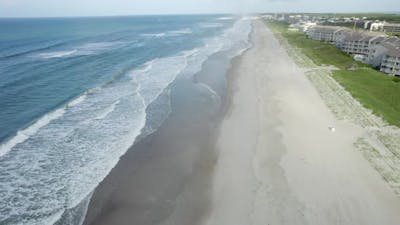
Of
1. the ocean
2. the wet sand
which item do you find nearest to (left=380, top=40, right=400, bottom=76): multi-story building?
the wet sand

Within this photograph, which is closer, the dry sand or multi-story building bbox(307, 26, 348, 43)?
the dry sand

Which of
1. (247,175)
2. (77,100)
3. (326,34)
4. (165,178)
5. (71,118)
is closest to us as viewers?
(165,178)

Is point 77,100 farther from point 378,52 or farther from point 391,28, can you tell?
point 391,28

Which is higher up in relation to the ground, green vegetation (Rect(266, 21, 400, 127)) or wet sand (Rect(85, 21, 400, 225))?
wet sand (Rect(85, 21, 400, 225))

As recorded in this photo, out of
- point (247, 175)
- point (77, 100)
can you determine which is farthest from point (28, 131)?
point (247, 175)

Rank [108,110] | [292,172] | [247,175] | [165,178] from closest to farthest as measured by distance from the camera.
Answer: [165,178] → [247,175] → [292,172] → [108,110]

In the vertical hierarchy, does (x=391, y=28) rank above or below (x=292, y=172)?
below

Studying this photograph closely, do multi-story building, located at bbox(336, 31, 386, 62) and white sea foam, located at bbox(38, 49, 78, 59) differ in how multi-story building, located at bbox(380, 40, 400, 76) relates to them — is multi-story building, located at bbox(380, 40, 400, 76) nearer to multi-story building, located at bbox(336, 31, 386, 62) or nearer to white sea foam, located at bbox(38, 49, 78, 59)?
multi-story building, located at bbox(336, 31, 386, 62)
